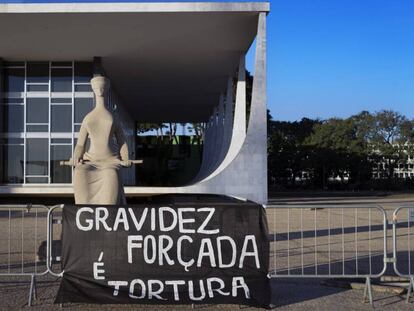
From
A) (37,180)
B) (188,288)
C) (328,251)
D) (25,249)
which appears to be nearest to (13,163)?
(37,180)

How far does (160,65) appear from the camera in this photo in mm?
29000

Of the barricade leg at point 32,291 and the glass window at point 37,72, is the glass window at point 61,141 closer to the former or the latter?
the glass window at point 37,72

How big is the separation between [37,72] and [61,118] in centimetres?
251

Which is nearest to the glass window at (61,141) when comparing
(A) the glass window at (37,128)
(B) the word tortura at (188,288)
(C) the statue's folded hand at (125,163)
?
(A) the glass window at (37,128)

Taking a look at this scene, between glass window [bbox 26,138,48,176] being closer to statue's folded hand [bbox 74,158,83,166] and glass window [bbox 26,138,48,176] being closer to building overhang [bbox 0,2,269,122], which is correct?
building overhang [bbox 0,2,269,122]

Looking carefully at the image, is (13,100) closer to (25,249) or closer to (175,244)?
(25,249)

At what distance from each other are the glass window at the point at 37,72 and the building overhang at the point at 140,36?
60cm

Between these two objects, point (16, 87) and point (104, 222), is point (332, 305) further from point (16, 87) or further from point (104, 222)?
point (16, 87)

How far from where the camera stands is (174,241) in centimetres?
644

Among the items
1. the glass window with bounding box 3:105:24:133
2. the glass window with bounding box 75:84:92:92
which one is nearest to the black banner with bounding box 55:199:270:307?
the glass window with bounding box 75:84:92:92

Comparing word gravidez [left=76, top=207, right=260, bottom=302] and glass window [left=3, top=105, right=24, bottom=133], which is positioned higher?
glass window [left=3, top=105, right=24, bottom=133]

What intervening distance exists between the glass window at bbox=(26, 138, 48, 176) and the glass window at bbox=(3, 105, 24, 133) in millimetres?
815

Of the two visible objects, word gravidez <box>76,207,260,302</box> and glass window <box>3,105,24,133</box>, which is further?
glass window <box>3,105,24,133</box>

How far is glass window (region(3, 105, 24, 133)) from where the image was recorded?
27297mm
